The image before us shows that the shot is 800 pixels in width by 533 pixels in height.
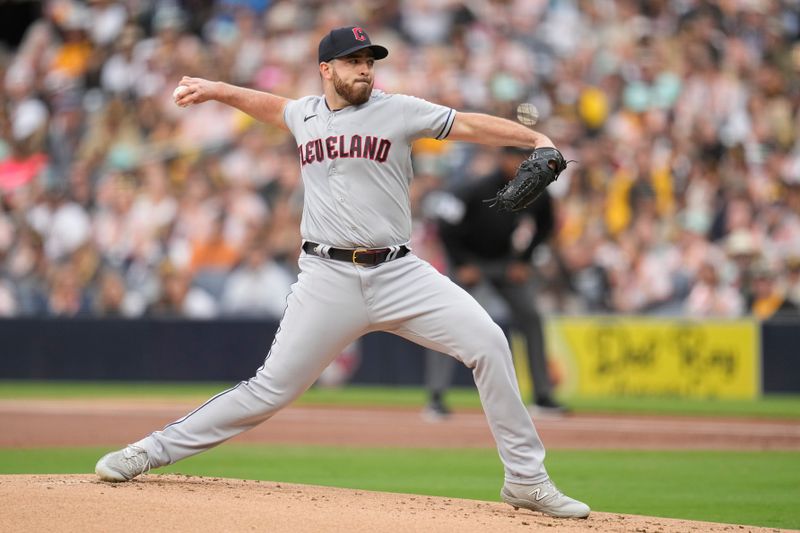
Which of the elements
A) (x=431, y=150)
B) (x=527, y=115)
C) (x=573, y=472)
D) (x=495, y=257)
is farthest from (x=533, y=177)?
(x=431, y=150)

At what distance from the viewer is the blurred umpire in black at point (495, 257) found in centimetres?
1242

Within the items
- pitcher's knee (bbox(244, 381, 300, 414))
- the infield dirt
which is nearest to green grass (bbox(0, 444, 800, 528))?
the infield dirt

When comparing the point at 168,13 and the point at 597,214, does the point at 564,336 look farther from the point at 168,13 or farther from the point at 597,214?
the point at 168,13

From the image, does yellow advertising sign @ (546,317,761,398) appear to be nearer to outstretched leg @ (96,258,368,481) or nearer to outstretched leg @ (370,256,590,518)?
outstretched leg @ (370,256,590,518)

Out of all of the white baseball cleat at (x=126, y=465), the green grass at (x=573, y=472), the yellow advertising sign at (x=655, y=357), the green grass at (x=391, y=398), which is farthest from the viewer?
the yellow advertising sign at (x=655, y=357)

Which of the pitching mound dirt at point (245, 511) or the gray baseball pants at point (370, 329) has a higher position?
the gray baseball pants at point (370, 329)

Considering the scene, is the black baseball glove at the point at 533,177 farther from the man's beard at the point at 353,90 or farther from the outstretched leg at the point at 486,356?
the man's beard at the point at 353,90

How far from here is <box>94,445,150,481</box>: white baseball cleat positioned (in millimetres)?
6270

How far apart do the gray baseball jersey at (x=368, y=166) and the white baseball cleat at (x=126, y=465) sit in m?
1.36

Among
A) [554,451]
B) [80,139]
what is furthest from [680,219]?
[80,139]

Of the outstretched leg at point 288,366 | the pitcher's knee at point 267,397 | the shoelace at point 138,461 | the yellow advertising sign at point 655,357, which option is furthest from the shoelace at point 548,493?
the yellow advertising sign at point 655,357

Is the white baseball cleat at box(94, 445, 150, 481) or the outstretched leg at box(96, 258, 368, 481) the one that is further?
the white baseball cleat at box(94, 445, 150, 481)

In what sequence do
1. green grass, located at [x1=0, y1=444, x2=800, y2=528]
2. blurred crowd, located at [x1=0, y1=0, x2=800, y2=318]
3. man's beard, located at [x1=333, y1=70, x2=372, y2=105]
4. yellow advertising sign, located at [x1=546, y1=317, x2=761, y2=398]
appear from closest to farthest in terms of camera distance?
man's beard, located at [x1=333, y1=70, x2=372, y2=105], green grass, located at [x1=0, y1=444, x2=800, y2=528], yellow advertising sign, located at [x1=546, y1=317, x2=761, y2=398], blurred crowd, located at [x1=0, y1=0, x2=800, y2=318]

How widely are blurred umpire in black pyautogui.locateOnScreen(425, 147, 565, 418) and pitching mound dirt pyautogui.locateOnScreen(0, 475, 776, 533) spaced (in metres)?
5.85
